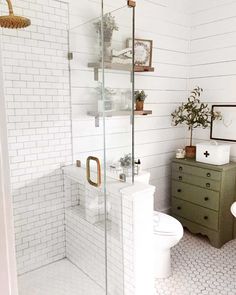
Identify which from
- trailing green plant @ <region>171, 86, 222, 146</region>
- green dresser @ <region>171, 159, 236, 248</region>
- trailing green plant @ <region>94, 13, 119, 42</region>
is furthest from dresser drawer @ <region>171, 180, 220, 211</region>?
trailing green plant @ <region>94, 13, 119, 42</region>

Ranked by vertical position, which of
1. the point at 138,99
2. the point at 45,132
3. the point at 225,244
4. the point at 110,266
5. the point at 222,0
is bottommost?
the point at 225,244

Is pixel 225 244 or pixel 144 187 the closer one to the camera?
pixel 144 187

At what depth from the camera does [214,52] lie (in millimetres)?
3076

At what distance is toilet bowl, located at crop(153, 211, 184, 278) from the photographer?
7.47 ft

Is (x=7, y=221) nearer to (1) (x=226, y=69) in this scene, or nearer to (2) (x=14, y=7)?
(2) (x=14, y=7)

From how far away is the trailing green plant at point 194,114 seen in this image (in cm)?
309

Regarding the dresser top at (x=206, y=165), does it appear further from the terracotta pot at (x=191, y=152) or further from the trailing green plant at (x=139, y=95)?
the trailing green plant at (x=139, y=95)

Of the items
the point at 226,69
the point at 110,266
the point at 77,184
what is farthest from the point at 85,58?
the point at 110,266

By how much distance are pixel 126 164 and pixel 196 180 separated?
1122 mm

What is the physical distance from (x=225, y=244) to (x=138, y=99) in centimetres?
180

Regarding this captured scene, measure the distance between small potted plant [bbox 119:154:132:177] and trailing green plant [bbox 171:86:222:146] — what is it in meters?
1.25

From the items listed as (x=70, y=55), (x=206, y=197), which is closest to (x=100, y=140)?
(x=70, y=55)

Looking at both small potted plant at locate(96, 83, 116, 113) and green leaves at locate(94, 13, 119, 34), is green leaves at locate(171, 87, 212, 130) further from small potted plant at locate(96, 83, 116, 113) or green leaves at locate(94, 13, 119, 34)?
green leaves at locate(94, 13, 119, 34)

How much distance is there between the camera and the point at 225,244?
2957mm
